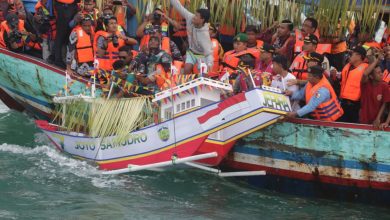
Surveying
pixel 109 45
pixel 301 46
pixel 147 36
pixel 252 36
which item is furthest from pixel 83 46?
pixel 301 46

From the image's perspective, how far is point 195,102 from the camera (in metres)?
9.89

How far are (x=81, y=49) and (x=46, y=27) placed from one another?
1000mm

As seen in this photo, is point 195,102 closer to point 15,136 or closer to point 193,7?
point 193,7

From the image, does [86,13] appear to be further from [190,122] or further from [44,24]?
[190,122]

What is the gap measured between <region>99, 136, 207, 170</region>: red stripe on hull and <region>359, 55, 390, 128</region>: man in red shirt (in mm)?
1891

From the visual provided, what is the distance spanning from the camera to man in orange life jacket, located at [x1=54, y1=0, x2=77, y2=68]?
1224cm

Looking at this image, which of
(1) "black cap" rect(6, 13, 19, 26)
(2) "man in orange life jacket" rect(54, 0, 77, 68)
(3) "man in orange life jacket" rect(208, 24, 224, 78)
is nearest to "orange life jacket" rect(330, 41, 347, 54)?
(3) "man in orange life jacket" rect(208, 24, 224, 78)

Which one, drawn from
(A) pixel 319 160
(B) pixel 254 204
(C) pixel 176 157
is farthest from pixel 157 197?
(A) pixel 319 160

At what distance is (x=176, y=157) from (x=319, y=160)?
1.67m

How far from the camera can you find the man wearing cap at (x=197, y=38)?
10.9 metres

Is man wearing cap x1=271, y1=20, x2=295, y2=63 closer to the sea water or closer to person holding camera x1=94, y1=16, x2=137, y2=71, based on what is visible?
the sea water

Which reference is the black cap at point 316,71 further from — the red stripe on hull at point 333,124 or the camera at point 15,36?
the camera at point 15,36

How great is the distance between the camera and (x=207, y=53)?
1110 centimetres

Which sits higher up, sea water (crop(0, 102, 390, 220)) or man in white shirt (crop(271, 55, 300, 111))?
man in white shirt (crop(271, 55, 300, 111))
